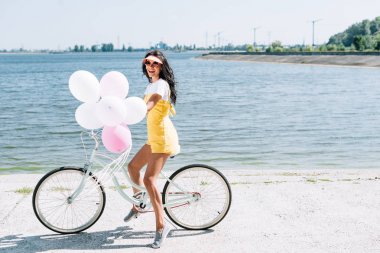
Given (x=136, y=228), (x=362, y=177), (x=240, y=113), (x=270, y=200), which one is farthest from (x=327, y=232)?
(x=240, y=113)

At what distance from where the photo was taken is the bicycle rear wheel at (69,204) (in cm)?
547

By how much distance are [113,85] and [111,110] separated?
1.11ft

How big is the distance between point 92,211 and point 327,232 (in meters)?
2.54

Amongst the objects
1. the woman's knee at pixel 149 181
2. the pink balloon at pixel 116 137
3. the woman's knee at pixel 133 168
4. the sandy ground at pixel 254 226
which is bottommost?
the sandy ground at pixel 254 226

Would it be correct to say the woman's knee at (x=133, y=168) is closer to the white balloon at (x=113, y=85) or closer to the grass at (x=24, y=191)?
the white balloon at (x=113, y=85)

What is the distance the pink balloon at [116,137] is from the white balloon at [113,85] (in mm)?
343

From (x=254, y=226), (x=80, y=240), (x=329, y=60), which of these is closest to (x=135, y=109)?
(x=80, y=240)

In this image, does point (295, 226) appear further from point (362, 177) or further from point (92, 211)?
point (362, 177)

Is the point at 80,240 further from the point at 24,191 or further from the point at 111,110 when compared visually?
the point at 24,191

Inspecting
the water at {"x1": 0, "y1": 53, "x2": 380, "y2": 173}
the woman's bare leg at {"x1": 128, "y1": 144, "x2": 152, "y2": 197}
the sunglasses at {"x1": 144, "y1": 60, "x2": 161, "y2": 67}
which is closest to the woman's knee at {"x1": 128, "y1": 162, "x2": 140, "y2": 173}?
the woman's bare leg at {"x1": 128, "y1": 144, "x2": 152, "y2": 197}

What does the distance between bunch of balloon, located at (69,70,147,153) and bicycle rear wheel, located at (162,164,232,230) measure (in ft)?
2.37

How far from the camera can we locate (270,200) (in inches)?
274

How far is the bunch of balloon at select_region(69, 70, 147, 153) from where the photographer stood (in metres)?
5.03

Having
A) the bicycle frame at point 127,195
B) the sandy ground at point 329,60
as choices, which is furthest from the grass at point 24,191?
the sandy ground at point 329,60
